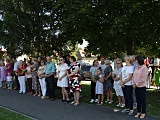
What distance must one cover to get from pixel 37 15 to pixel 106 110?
916 cm

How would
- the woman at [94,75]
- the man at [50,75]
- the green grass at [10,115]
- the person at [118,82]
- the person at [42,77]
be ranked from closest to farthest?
the green grass at [10,115] < the person at [118,82] < the woman at [94,75] < the man at [50,75] < the person at [42,77]

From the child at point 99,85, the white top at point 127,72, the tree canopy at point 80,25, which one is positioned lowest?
the child at point 99,85

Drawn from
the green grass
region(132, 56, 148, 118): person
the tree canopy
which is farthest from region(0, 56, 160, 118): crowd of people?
the green grass

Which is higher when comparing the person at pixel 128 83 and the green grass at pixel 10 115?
the person at pixel 128 83

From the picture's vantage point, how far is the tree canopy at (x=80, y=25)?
11852mm

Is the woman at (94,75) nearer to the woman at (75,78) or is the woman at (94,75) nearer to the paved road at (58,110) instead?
the woman at (75,78)

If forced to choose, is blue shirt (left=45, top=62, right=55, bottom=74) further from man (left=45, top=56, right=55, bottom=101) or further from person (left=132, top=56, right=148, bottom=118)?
person (left=132, top=56, right=148, bottom=118)

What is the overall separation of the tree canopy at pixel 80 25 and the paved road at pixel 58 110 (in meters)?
3.18

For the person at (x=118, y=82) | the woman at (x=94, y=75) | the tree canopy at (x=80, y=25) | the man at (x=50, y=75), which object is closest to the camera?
the person at (x=118, y=82)

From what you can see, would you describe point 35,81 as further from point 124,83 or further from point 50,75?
point 124,83

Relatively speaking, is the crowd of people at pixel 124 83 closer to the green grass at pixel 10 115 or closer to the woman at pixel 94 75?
the woman at pixel 94 75

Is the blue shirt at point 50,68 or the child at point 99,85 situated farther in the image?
the blue shirt at point 50,68

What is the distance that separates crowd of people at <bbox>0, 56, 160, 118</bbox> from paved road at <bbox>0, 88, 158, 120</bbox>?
471 mm

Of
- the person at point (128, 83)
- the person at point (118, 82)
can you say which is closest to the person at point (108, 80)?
the person at point (118, 82)
